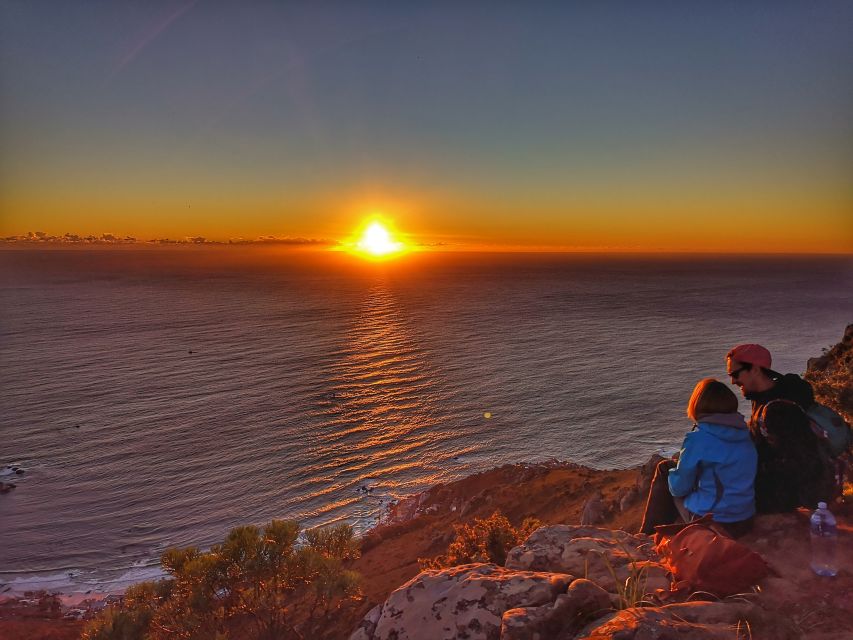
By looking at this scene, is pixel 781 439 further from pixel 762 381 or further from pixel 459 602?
pixel 459 602

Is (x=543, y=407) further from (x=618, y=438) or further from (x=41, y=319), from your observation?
(x=41, y=319)

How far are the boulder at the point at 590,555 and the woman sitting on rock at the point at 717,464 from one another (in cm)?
92

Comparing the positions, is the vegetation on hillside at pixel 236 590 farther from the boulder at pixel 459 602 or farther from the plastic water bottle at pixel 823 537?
the plastic water bottle at pixel 823 537

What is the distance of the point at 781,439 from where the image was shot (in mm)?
5742

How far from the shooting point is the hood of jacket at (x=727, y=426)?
5.48 meters

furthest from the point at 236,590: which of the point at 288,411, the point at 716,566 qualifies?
the point at 288,411

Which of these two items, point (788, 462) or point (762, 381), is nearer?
point (788, 462)

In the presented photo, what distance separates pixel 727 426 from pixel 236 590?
996 cm

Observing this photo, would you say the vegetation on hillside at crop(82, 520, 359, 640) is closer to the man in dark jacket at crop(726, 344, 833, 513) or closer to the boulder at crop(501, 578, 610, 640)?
the boulder at crop(501, 578, 610, 640)

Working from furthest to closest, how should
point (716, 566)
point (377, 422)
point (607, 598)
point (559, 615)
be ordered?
point (377, 422) < point (716, 566) < point (607, 598) < point (559, 615)

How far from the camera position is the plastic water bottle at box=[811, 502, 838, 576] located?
5383 mm

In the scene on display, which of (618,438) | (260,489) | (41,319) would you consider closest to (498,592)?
(260,489)

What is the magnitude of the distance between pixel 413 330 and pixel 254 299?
59815 mm

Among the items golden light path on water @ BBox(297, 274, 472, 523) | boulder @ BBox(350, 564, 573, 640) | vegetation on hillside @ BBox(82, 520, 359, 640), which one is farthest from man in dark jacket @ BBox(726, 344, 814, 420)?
golden light path on water @ BBox(297, 274, 472, 523)
